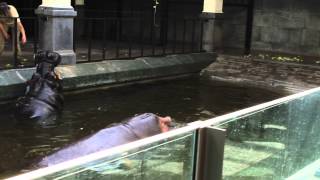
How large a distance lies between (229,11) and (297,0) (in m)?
2.70

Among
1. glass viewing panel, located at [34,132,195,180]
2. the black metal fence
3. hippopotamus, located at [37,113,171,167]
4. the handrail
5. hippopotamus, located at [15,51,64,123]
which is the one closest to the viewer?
the handrail

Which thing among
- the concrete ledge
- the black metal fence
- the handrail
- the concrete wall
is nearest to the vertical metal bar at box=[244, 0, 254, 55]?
the concrete wall

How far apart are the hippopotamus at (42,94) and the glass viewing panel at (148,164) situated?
610 centimetres

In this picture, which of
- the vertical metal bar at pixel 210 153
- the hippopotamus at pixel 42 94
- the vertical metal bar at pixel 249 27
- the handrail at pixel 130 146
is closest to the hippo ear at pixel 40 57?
the hippopotamus at pixel 42 94

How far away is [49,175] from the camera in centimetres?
222

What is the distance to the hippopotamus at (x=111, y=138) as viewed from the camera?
5.76 meters

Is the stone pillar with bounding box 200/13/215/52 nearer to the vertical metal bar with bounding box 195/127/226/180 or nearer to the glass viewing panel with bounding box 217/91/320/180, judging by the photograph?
the glass viewing panel with bounding box 217/91/320/180

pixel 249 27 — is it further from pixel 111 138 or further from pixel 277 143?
pixel 277 143

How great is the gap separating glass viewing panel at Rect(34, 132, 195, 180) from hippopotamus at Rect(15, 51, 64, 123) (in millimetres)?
6096

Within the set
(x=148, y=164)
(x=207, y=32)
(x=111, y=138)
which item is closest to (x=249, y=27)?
(x=207, y=32)

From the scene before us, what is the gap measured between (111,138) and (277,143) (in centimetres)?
205

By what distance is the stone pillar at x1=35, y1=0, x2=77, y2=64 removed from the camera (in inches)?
445

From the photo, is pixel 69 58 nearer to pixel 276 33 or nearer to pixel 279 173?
pixel 279 173

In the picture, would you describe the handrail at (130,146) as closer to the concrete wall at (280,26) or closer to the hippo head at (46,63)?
the hippo head at (46,63)
